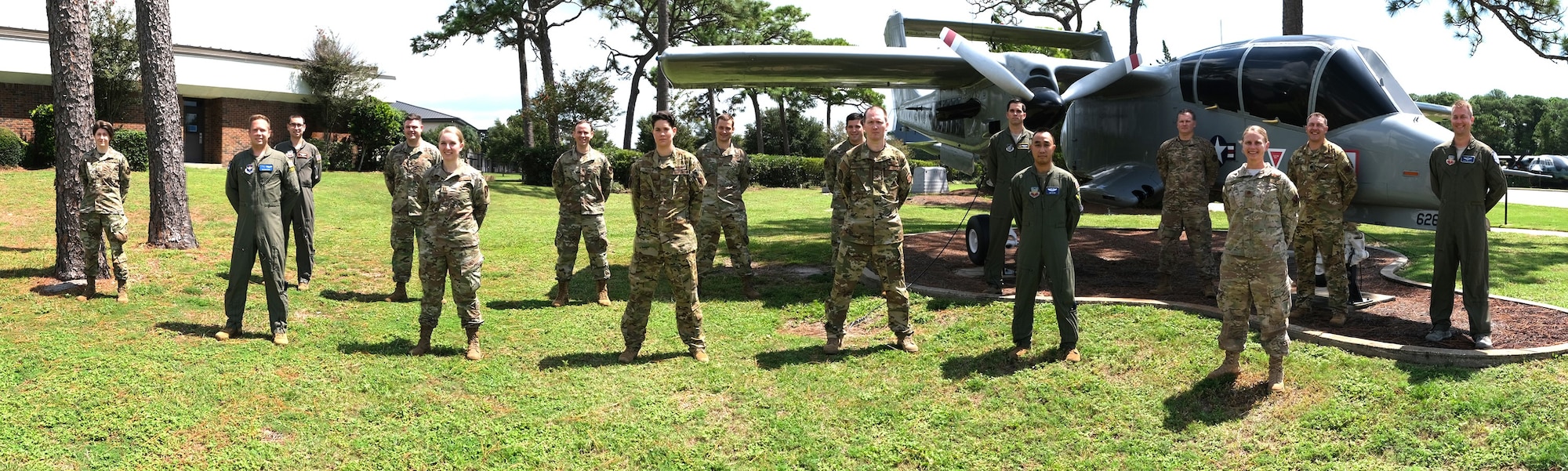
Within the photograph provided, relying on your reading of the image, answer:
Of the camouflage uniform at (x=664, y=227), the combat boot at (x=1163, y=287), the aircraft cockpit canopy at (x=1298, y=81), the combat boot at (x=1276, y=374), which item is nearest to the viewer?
the combat boot at (x=1276, y=374)

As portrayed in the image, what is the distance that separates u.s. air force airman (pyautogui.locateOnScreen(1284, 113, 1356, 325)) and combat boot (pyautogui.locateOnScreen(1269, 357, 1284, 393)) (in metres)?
1.52

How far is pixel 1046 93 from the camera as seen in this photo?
902 centimetres

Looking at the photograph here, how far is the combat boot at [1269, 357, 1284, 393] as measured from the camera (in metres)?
5.46

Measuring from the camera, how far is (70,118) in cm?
884

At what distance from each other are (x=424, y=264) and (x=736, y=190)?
3.38 metres

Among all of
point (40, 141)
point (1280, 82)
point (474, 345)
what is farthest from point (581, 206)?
point (40, 141)

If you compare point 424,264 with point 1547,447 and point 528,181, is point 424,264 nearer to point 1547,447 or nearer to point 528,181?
point 1547,447

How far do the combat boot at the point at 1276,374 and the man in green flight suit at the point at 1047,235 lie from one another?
119 centimetres

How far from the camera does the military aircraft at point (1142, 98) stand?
714cm

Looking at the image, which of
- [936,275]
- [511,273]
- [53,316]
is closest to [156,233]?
[53,316]

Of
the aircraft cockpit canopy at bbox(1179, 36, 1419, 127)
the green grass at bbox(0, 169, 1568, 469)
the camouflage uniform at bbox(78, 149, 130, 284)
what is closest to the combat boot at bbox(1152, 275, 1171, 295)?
the green grass at bbox(0, 169, 1568, 469)

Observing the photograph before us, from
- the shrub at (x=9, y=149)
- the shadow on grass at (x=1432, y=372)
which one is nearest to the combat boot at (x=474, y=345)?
the shadow on grass at (x=1432, y=372)

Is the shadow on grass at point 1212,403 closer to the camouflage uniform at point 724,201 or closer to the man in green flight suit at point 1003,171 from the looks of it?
the man in green flight suit at point 1003,171

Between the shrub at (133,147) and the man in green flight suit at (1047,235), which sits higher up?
the shrub at (133,147)
